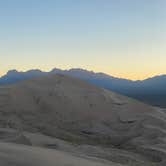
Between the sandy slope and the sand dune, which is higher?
the sand dune

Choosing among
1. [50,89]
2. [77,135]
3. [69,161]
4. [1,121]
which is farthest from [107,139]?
[69,161]

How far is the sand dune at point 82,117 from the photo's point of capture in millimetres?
12095

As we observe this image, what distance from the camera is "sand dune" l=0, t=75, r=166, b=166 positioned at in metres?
12.1

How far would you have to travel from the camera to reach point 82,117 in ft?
49.7

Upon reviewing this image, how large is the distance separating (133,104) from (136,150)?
5750 millimetres

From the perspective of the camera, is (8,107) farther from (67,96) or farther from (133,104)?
(133,104)

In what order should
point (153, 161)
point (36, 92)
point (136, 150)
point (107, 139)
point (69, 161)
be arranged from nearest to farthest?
point (69, 161) < point (153, 161) < point (136, 150) < point (107, 139) < point (36, 92)

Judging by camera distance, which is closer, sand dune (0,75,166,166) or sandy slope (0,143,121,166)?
sandy slope (0,143,121,166)

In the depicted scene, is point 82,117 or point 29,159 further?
point 82,117

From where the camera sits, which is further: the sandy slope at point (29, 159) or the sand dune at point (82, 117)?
the sand dune at point (82, 117)

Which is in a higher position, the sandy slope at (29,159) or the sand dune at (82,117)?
the sand dune at (82,117)

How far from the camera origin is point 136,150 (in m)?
11.3

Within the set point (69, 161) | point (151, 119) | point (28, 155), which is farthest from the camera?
point (151, 119)

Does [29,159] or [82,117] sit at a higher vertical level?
[82,117]
